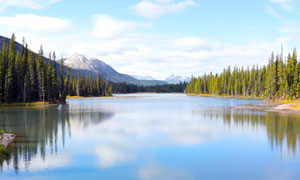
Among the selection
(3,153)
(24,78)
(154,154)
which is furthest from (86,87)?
(154,154)

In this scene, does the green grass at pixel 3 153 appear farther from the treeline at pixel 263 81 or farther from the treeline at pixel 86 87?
the treeline at pixel 86 87

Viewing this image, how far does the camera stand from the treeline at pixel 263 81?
91438 mm

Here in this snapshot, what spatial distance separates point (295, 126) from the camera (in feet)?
121

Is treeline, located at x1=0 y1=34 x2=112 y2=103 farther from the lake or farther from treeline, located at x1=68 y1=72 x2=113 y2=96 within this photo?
treeline, located at x1=68 y1=72 x2=113 y2=96

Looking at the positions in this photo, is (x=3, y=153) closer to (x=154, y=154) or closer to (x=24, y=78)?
(x=154, y=154)

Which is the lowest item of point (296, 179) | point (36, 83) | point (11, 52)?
point (296, 179)

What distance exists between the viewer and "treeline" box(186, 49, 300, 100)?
9144 cm

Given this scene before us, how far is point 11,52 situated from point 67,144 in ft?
229

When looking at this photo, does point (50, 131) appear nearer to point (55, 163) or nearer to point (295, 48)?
point (55, 163)

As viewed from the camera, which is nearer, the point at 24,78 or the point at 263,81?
the point at 24,78

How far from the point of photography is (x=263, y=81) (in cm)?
13450

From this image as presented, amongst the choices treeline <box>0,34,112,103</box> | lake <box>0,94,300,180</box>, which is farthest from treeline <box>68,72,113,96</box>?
lake <box>0,94,300,180</box>

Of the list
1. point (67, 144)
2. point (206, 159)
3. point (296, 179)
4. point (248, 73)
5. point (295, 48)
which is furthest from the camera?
point (248, 73)

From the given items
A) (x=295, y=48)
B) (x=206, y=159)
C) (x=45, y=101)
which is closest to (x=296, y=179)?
(x=206, y=159)
